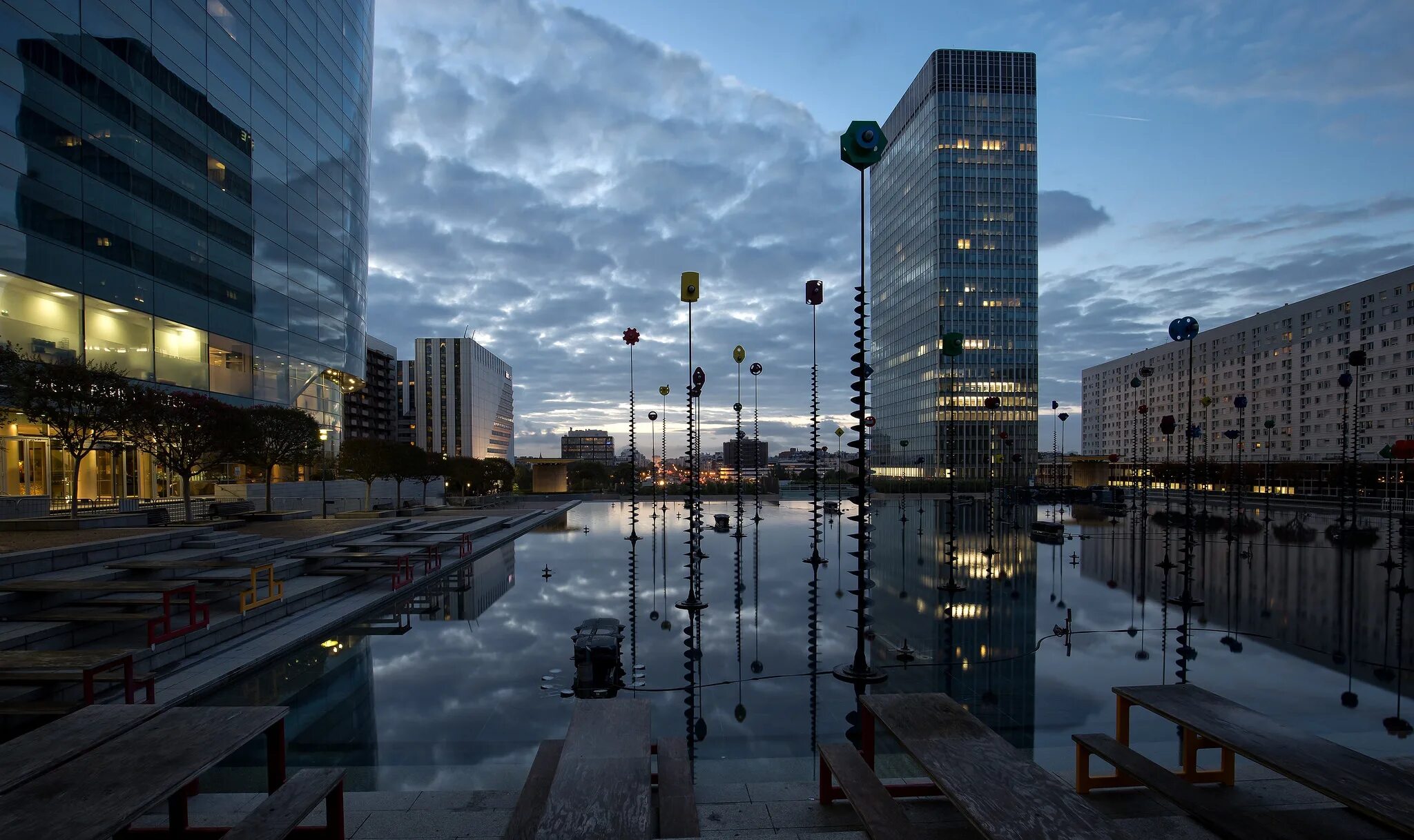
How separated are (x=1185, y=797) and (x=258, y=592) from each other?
18.9 metres

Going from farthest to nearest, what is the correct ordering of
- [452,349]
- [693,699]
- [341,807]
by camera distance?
1. [452,349]
2. [693,699]
3. [341,807]

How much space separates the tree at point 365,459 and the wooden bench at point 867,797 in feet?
126

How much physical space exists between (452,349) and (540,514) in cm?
12822

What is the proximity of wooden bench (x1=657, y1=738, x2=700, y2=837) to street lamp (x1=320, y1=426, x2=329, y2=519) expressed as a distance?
106 ft

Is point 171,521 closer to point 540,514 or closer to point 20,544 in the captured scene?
point 20,544

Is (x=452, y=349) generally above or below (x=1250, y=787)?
above

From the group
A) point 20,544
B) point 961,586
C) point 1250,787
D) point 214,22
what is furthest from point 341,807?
point 214,22

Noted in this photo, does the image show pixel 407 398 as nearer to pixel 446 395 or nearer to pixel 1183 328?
pixel 446 395

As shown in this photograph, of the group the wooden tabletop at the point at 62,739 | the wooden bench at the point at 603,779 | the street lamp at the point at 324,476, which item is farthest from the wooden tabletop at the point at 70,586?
the street lamp at the point at 324,476

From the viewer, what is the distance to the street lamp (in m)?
35.6

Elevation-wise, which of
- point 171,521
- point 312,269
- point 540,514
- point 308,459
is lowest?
point 540,514

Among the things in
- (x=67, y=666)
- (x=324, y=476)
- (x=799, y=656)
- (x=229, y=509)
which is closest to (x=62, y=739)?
(x=67, y=666)

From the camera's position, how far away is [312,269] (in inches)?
1652

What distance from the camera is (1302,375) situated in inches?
3036
